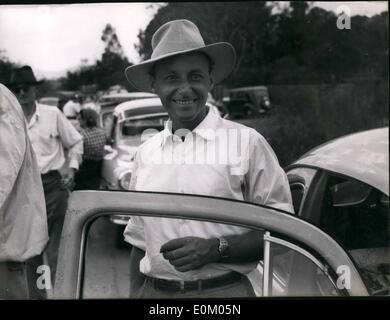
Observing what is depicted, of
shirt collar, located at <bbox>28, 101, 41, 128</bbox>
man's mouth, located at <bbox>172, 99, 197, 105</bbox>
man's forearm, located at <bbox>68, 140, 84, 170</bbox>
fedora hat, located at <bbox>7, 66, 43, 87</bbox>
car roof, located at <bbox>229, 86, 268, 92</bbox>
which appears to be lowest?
man's forearm, located at <bbox>68, 140, 84, 170</bbox>

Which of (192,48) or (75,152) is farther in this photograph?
(75,152)

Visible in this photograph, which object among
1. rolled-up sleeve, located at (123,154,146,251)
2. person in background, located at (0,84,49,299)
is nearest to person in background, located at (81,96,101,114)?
person in background, located at (0,84,49,299)

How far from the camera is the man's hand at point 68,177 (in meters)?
2.22

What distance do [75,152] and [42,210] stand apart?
30 cm

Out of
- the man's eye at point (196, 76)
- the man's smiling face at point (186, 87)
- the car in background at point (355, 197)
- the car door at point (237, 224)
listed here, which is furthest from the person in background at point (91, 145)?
the car in background at point (355, 197)

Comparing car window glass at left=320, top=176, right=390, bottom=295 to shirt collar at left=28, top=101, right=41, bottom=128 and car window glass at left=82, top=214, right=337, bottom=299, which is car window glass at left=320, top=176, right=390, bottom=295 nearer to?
car window glass at left=82, top=214, right=337, bottom=299

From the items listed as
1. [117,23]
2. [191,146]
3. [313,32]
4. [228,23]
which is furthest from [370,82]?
[117,23]

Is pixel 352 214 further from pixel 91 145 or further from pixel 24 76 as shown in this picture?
pixel 24 76

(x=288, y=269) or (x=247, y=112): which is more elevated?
(x=247, y=112)

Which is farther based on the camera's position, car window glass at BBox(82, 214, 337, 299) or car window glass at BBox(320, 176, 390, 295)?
car window glass at BBox(320, 176, 390, 295)

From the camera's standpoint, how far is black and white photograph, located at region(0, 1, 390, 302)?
81.0 inches

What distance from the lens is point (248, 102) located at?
2182mm
